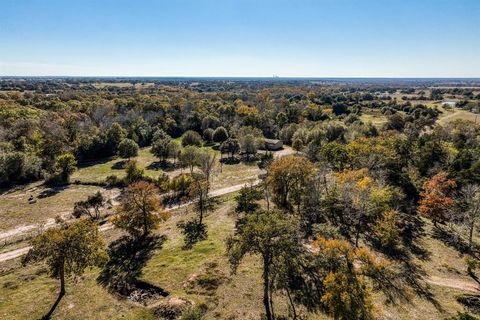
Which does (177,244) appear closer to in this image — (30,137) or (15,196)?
(15,196)

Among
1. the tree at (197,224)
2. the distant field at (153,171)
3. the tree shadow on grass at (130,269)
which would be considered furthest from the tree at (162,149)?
the tree shadow on grass at (130,269)

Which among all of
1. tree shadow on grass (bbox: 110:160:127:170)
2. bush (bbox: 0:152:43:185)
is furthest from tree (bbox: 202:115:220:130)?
bush (bbox: 0:152:43:185)

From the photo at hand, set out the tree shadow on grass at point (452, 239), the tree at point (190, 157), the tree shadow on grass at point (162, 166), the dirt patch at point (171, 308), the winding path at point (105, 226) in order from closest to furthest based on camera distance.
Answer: the dirt patch at point (171, 308), the winding path at point (105, 226), the tree shadow on grass at point (452, 239), the tree at point (190, 157), the tree shadow on grass at point (162, 166)

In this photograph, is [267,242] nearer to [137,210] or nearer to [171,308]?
[171,308]

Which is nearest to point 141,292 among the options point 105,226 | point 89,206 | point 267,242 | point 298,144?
point 267,242

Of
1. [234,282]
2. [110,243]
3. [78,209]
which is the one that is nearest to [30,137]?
[78,209]

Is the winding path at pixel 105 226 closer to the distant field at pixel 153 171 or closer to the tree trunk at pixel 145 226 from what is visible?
the distant field at pixel 153 171

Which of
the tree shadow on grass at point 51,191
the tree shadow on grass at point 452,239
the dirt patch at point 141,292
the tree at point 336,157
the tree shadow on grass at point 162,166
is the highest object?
the tree at point 336,157
